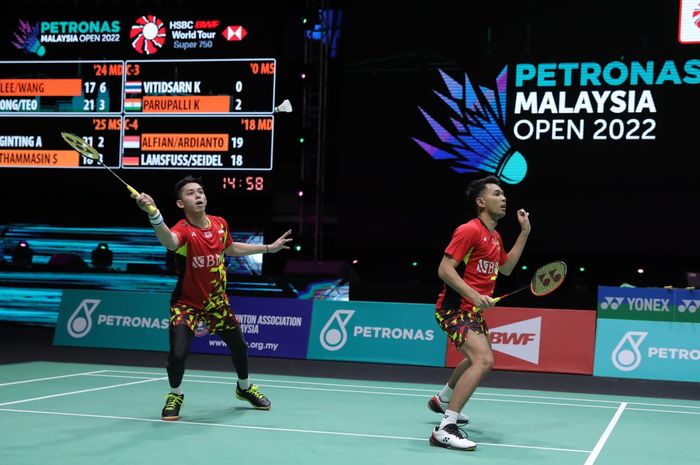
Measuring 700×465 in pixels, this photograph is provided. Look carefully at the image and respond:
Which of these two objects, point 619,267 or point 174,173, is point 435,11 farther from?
point 619,267

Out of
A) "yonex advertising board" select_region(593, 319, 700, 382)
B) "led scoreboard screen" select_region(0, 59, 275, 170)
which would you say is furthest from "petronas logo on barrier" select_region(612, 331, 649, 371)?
"led scoreboard screen" select_region(0, 59, 275, 170)

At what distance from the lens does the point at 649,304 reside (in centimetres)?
1156

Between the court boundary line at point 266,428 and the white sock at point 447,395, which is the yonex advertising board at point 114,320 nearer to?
the court boundary line at point 266,428

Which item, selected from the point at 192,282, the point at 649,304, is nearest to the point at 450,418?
the point at 192,282

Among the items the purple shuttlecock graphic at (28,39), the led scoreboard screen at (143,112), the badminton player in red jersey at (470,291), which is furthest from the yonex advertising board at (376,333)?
the purple shuttlecock graphic at (28,39)

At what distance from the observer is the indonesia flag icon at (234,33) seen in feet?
45.3

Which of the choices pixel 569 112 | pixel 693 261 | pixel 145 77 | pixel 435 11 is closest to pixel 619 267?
pixel 693 261

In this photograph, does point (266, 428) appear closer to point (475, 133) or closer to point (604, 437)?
point (604, 437)

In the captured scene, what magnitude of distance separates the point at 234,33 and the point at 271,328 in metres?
4.62

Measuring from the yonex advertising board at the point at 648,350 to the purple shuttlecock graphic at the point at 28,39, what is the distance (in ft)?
30.7

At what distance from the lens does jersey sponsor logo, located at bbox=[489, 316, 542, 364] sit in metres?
11.1

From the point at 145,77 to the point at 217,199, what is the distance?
2551mm

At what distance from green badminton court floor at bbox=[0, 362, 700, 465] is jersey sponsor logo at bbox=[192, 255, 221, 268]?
1132 millimetres

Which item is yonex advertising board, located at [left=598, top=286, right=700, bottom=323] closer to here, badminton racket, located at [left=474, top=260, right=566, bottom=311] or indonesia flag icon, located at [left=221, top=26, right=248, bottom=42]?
badminton racket, located at [left=474, top=260, right=566, bottom=311]
